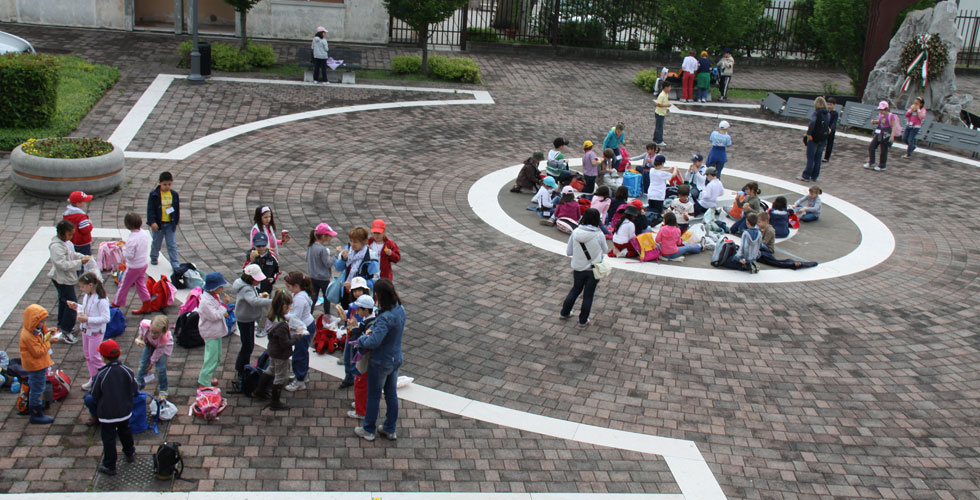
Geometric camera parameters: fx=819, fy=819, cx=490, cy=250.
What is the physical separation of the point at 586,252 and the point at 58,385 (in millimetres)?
Answer: 6176

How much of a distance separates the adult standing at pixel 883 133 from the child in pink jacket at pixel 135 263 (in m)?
16.3

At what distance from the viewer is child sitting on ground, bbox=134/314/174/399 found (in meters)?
8.17

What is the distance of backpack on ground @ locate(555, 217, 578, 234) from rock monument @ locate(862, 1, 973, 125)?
1386cm

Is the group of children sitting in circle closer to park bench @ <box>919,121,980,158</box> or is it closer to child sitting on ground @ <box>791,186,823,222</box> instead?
child sitting on ground @ <box>791,186,823,222</box>

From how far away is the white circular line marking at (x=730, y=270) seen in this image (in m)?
12.9

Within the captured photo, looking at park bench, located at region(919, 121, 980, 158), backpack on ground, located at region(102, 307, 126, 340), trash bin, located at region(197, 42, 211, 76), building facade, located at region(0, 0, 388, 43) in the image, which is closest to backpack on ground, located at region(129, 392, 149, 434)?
backpack on ground, located at region(102, 307, 126, 340)

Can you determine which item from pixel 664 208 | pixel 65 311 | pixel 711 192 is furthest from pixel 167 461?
pixel 711 192

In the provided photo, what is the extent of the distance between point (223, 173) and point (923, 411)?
40.1ft

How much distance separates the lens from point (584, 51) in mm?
29672

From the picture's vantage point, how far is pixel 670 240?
1324 cm

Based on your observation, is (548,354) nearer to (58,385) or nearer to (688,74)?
(58,385)

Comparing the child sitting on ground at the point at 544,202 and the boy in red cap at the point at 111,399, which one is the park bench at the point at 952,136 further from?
the boy in red cap at the point at 111,399

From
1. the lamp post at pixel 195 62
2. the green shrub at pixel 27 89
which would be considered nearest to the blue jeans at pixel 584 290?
the green shrub at pixel 27 89

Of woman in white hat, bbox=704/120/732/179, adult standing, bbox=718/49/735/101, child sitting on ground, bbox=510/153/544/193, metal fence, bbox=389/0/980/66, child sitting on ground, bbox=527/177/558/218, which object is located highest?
metal fence, bbox=389/0/980/66
